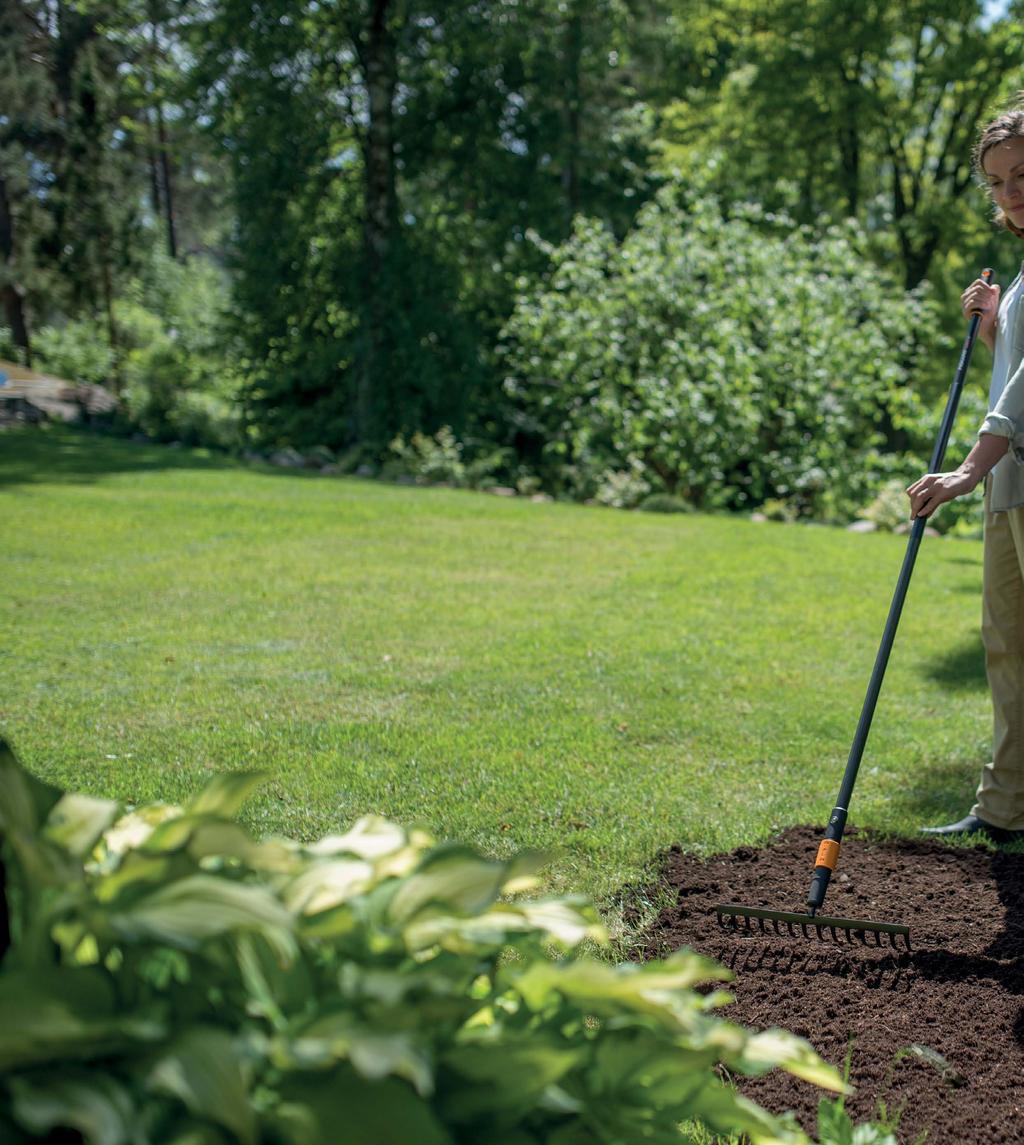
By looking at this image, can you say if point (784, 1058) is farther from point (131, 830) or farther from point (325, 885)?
point (131, 830)

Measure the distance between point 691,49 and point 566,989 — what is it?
25.8m

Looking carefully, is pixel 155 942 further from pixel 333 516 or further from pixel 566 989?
pixel 333 516

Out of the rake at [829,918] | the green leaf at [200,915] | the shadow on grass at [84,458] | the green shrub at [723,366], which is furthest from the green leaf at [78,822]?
the green shrub at [723,366]

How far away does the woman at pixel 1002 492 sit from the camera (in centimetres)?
328

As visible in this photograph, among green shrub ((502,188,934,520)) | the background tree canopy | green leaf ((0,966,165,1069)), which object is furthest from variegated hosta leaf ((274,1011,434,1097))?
green shrub ((502,188,934,520))

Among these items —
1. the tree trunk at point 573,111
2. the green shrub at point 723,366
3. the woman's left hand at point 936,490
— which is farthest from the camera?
the tree trunk at point 573,111

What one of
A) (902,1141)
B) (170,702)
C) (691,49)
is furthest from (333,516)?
(691,49)

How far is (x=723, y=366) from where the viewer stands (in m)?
12.7

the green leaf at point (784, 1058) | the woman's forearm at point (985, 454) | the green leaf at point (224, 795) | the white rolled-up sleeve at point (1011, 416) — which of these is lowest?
the green leaf at point (784, 1058)

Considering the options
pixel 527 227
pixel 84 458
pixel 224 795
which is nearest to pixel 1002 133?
pixel 224 795

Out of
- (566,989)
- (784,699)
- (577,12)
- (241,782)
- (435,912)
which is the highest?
(577,12)

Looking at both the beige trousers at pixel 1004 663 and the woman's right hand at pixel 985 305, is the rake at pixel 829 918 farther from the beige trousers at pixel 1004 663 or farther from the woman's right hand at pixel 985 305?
the woman's right hand at pixel 985 305

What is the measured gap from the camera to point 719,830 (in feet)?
12.5

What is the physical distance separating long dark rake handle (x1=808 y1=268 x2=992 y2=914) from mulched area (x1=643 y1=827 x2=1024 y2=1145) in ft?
0.54
